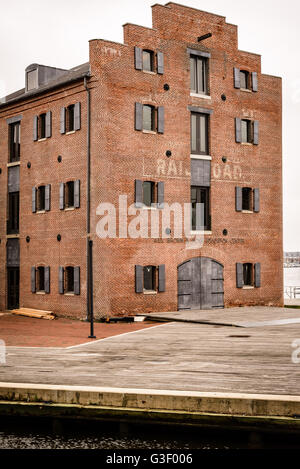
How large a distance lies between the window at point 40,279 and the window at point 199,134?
8455mm

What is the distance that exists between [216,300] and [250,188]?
17.9 ft

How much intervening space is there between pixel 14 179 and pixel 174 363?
18.5 meters

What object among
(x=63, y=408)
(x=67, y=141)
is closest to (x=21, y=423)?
(x=63, y=408)

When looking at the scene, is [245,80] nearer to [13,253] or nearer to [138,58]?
[138,58]

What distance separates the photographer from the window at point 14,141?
29.1 m

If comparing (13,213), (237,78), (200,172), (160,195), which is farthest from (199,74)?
(13,213)

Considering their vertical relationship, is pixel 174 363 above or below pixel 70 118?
below

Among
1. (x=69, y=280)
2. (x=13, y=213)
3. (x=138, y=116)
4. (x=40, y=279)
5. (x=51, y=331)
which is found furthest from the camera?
(x=13, y=213)

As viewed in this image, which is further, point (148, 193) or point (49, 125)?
point (49, 125)

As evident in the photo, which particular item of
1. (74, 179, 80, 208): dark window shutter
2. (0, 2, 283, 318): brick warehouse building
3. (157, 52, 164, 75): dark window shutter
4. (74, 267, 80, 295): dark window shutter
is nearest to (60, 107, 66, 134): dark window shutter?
(0, 2, 283, 318): brick warehouse building

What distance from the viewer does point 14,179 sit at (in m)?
29.0
